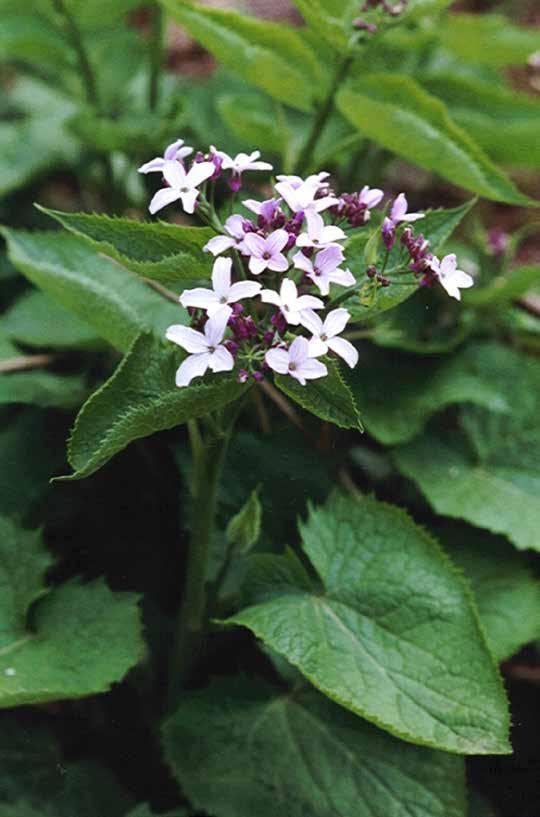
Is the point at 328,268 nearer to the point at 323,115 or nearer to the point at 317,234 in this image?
the point at 317,234

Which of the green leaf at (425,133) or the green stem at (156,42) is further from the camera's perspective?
the green stem at (156,42)

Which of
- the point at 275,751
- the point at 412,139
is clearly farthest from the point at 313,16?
the point at 275,751

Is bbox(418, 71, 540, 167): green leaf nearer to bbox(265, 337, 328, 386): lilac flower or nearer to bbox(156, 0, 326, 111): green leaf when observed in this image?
bbox(156, 0, 326, 111): green leaf

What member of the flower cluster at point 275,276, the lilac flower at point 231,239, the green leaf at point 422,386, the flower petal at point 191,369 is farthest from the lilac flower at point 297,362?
the green leaf at point 422,386

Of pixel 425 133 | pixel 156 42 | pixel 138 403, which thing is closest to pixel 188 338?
pixel 138 403

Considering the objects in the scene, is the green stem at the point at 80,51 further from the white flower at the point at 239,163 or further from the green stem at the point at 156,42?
the white flower at the point at 239,163
